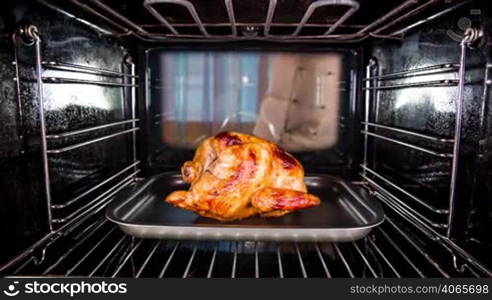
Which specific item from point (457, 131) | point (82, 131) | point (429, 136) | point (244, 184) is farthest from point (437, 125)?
point (82, 131)

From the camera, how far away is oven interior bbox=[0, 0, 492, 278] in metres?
0.83

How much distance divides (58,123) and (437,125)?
110 centimetres

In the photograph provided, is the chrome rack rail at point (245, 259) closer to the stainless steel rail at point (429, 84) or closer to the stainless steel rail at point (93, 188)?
the stainless steel rail at point (93, 188)

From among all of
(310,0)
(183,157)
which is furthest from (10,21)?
(183,157)

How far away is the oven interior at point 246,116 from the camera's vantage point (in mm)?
828

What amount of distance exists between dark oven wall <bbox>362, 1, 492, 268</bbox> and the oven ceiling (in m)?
0.08

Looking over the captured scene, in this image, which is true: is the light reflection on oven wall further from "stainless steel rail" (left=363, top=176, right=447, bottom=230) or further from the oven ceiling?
"stainless steel rail" (left=363, top=176, right=447, bottom=230)

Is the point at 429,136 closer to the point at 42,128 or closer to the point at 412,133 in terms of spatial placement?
the point at 412,133

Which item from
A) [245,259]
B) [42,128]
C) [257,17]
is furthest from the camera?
[257,17]

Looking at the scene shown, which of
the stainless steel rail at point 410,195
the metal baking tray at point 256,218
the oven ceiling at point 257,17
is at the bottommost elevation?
the metal baking tray at point 256,218

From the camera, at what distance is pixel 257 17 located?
121 cm

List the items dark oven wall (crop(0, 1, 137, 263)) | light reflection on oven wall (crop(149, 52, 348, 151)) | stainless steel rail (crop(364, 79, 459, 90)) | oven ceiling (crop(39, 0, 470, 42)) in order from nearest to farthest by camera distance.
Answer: dark oven wall (crop(0, 1, 137, 263)), stainless steel rail (crop(364, 79, 459, 90)), oven ceiling (crop(39, 0, 470, 42)), light reflection on oven wall (crop(149, 52, 348, 151))

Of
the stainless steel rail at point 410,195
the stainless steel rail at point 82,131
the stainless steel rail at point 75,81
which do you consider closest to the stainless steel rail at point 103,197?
Result: the stainless steel rail at point 82,131

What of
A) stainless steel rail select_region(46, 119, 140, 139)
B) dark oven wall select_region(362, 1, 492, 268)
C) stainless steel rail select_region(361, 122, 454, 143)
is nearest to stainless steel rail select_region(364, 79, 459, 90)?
dark oven wall select_region(362, 1, 492, 268)
